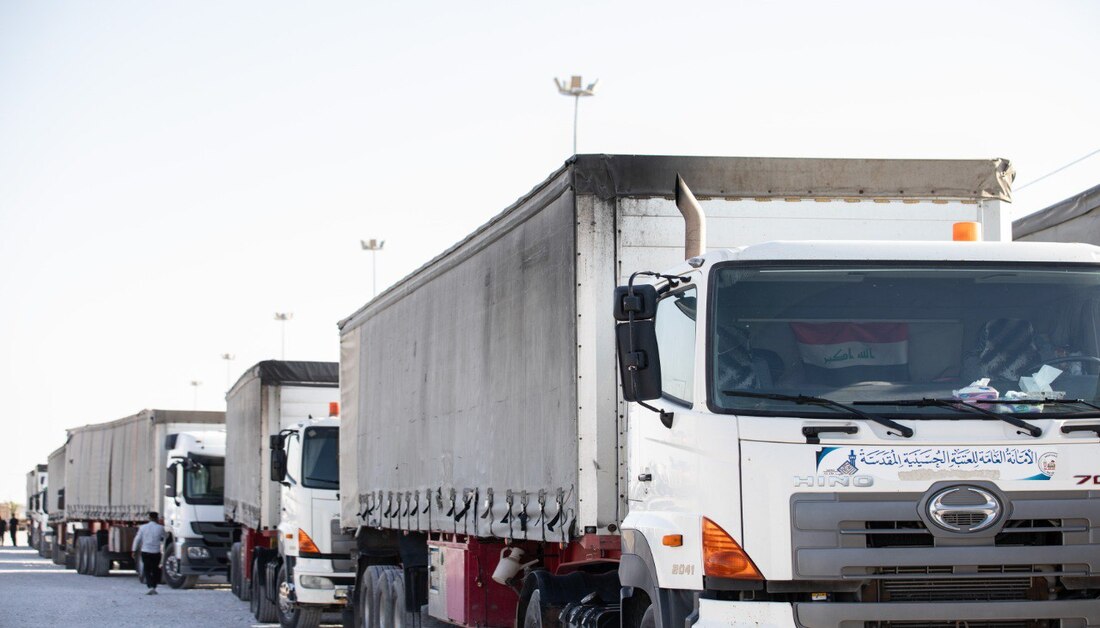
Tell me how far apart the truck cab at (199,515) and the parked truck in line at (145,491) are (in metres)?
0.02

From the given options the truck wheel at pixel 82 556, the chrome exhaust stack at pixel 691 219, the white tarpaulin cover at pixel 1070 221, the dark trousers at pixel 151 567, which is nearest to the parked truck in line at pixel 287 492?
the dark trousers at pixel 151 567

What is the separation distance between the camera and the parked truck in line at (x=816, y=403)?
256 inches

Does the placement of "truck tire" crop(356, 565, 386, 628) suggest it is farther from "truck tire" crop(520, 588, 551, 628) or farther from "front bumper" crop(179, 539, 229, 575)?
"front bumper" crop(179, 539, 229, 575)

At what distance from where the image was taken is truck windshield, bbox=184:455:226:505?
29703mm

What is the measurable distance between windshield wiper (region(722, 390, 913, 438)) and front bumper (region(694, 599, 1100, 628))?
0.74 m

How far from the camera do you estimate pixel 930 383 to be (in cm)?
673

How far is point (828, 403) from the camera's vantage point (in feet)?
21.7

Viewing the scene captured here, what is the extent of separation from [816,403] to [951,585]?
95 centimetres

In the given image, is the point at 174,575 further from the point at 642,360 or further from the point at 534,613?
the point at 642,360

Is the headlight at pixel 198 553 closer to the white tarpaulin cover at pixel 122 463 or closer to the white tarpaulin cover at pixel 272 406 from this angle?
the white tarpaulin cover at pixel 122 463

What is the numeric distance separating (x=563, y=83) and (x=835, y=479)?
19.3 meters

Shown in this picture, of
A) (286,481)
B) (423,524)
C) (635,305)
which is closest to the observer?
(635,305)

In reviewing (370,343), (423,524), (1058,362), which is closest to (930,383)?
(1058,362)

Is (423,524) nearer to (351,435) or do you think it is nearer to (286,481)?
(351,435)
